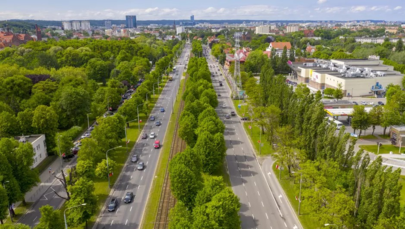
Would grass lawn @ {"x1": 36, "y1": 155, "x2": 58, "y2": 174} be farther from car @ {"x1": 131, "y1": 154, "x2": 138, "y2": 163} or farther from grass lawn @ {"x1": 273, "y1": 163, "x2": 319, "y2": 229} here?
grass lawn @ {"x1": 273, "y1": 163, "x2": 319, "y2": 229}

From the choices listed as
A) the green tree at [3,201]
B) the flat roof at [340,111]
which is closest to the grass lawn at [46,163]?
the green tree at [3,201]

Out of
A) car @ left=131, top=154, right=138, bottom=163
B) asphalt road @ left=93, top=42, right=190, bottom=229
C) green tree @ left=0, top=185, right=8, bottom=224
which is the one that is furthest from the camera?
car @ left=131, top=154, right=138, bottom=163

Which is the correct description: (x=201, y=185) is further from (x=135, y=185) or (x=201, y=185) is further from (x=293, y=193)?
(x=293, y=193)

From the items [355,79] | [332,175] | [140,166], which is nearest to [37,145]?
[140,166]

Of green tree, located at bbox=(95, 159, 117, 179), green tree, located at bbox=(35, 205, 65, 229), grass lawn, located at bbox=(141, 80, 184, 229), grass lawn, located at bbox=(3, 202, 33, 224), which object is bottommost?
grass lawn, located at bbox=(3, 202, 33, 224)

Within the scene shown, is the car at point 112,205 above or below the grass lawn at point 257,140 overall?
below

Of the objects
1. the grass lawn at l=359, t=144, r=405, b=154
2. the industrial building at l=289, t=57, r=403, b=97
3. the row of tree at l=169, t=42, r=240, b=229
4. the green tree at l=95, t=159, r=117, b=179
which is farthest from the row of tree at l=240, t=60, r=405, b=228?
the industrial building at l=289, t=57, r=403, b=97

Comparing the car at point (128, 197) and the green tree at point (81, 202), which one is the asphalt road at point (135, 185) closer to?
the car at point (128, 197)
